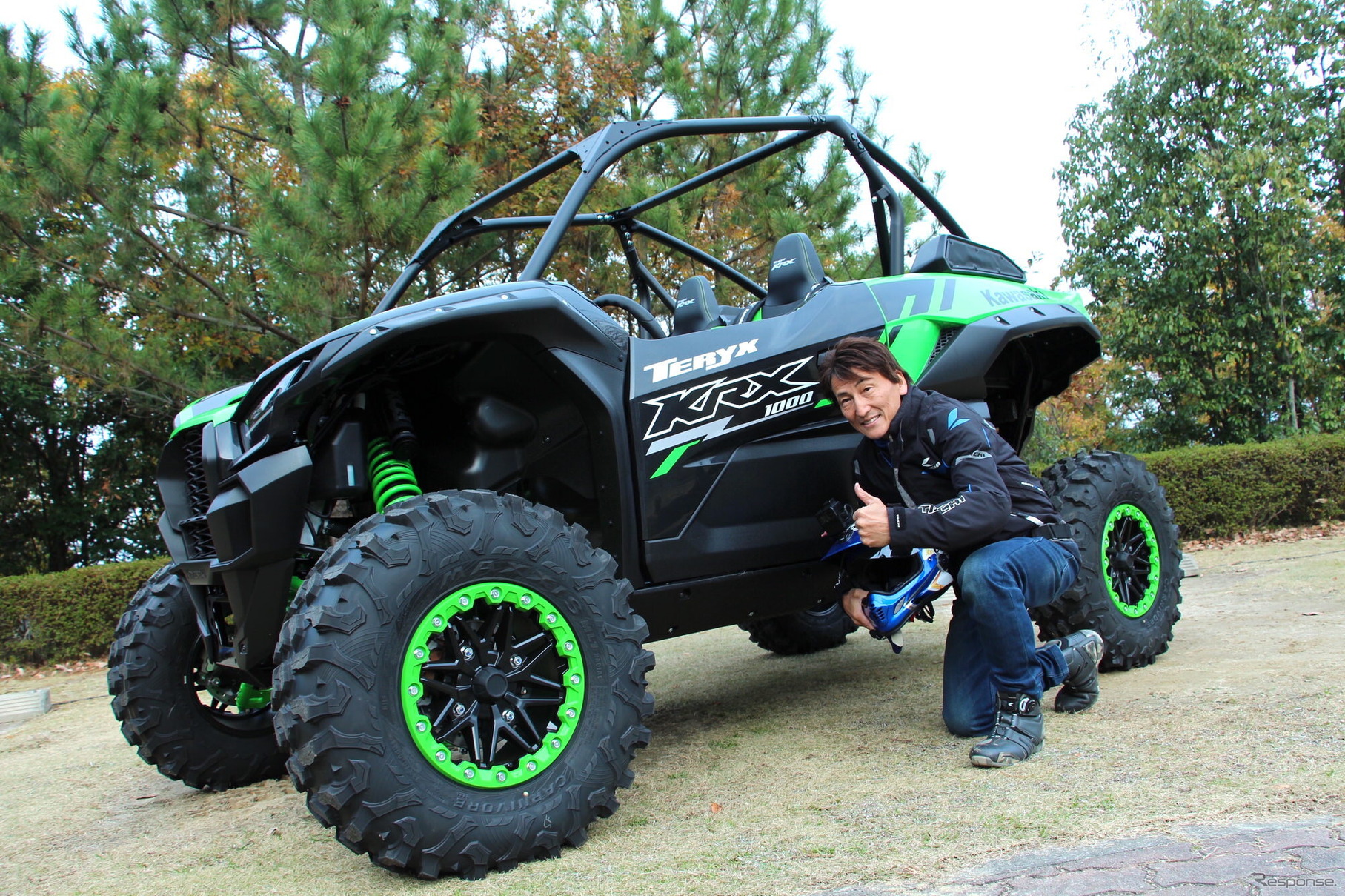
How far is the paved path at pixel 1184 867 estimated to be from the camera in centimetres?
182

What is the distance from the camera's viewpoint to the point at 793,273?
362 centimetres

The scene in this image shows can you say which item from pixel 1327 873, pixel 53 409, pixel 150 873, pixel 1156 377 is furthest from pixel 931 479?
pixel 1156 377

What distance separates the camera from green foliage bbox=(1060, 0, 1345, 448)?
44.8 feet

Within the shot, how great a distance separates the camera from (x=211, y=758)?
10.9 ft

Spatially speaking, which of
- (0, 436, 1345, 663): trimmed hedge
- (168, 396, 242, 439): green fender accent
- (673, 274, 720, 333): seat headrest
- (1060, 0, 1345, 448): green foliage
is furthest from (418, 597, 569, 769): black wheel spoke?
(1060, 0, 1345, 448): green foliage

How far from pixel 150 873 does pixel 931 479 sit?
2.40 m

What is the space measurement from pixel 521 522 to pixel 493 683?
0.40 metres

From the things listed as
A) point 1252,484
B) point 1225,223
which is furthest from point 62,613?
point 1225,223

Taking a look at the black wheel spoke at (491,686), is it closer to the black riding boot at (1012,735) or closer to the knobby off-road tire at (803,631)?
the black riding boot at (1012,735)

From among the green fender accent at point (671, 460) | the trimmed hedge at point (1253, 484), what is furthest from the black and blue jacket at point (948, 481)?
the trimmed hedge at point (1253, 484)

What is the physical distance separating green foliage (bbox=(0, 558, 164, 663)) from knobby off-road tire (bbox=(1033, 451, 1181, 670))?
7691mm

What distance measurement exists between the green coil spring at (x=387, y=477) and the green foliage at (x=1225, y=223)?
13.7 metres

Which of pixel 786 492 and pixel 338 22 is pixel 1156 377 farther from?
pixel 786 492

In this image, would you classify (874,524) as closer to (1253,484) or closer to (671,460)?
(671,460)
